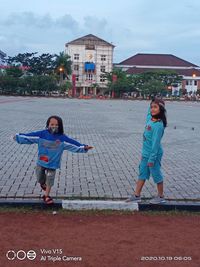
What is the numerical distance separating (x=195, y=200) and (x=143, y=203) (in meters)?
0.79

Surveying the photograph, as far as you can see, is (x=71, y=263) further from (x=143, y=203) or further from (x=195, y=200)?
(x=195, y=200)

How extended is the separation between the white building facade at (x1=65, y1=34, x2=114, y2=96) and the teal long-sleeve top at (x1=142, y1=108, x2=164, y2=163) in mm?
87888

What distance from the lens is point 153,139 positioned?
5664 millimetres

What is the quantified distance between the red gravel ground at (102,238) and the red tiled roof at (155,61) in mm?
98341

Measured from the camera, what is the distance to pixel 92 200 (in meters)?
5.94

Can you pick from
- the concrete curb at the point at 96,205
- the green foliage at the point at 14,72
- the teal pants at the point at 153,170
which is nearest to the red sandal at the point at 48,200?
the concrete curb at the point at 96,205

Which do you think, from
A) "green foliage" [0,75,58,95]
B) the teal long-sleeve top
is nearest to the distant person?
the teal long-sleeve top

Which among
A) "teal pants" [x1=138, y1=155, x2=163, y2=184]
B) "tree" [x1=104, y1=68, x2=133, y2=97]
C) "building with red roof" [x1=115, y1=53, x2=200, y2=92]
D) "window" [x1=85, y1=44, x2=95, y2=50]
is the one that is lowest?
"tree" [x1=104, y1=68, x2=133, y2=97]

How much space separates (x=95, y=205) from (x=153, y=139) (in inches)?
42.0

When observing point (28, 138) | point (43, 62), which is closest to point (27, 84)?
point (43, 62)

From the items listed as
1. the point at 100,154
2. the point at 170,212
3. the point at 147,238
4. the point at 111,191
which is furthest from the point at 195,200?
the point at 100,154

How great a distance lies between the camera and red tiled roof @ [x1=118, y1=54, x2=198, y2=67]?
102688mm

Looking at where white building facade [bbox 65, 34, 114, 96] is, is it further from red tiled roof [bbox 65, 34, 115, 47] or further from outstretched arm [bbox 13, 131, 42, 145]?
outstretched arm [bbox 13, 131, 42, 145]

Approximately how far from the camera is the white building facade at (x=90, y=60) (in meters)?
94.6
